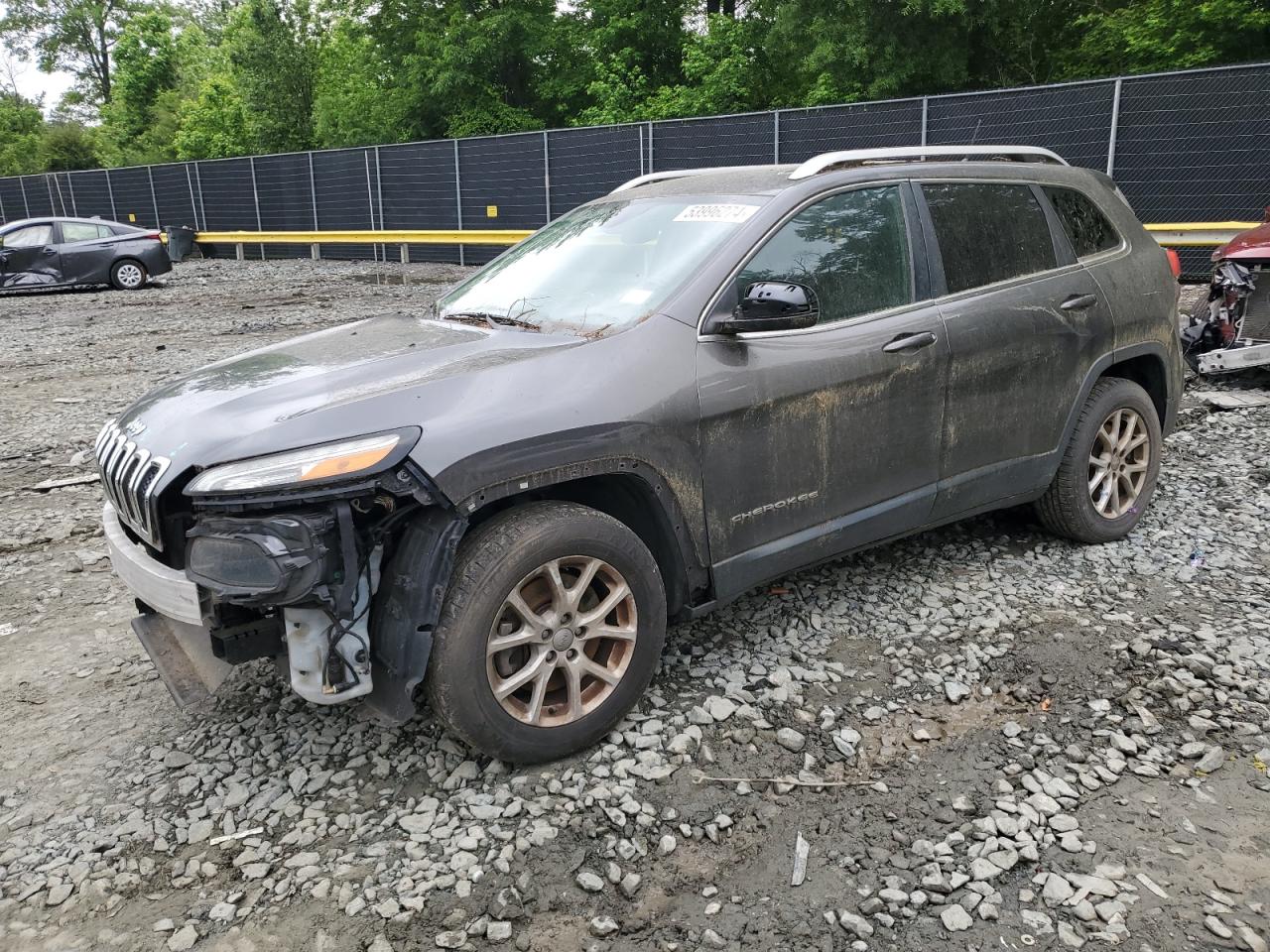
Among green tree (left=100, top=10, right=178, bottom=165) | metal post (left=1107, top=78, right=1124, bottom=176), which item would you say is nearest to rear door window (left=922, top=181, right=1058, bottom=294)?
metal post (left=1107, top=78, right=1124, bottom=176)

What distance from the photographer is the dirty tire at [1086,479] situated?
4578mm

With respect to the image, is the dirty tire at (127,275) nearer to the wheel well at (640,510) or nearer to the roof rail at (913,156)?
the roof rail at (913,156)

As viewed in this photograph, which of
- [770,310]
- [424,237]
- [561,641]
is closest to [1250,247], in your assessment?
[770,310]

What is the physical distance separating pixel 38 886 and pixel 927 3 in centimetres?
2221

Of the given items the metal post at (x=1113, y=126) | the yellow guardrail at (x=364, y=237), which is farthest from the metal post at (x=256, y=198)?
the metal post at (x=1113, y=126)

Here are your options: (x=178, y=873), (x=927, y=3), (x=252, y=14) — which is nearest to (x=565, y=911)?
(x=178, y=873)

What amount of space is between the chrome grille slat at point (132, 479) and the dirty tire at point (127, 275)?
17093mm

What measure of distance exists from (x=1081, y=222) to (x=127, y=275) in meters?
18.2

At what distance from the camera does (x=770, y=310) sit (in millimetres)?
3316

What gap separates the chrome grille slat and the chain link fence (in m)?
13.6

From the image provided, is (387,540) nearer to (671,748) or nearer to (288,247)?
(671,748)

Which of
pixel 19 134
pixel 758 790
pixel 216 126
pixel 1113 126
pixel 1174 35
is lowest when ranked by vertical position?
pixel 758 790

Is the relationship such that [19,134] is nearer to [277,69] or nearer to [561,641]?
[277,69]

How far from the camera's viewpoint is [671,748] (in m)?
3.23
